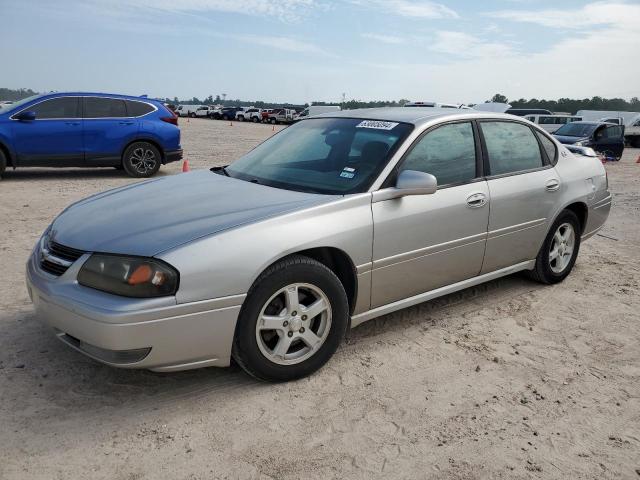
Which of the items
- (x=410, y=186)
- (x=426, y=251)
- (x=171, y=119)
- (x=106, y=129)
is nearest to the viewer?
(x=410, y=186)

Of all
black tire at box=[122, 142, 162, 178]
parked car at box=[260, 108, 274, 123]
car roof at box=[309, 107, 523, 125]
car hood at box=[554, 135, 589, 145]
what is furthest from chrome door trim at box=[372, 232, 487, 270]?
parked car at box=[260, 108, 274, 123]

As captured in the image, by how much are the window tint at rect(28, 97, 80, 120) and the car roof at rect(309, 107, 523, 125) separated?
24.6 ft

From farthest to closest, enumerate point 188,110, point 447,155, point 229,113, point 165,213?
point 188,110, point 229,113, point 447,155, point 165,213

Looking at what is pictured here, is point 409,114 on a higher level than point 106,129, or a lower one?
higher

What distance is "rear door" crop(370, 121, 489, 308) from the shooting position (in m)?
3.71

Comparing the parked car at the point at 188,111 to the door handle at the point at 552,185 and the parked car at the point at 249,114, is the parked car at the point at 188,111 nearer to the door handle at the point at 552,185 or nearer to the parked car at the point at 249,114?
the parked car at the point at 249,114

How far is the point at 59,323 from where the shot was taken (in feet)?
10.0

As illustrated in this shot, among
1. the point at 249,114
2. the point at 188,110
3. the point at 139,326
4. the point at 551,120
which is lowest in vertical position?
the point at 188,110

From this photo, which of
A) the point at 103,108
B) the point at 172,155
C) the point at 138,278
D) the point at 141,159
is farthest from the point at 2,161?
the point at 138,278

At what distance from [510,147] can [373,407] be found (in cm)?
261

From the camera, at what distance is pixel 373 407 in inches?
124

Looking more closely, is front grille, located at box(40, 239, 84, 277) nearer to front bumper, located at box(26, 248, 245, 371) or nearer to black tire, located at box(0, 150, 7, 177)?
front bumper, located at box(26, 248, 245, 371)

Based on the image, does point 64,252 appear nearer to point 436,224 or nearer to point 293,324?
point 293,324

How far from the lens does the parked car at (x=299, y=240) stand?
2.92 metres
